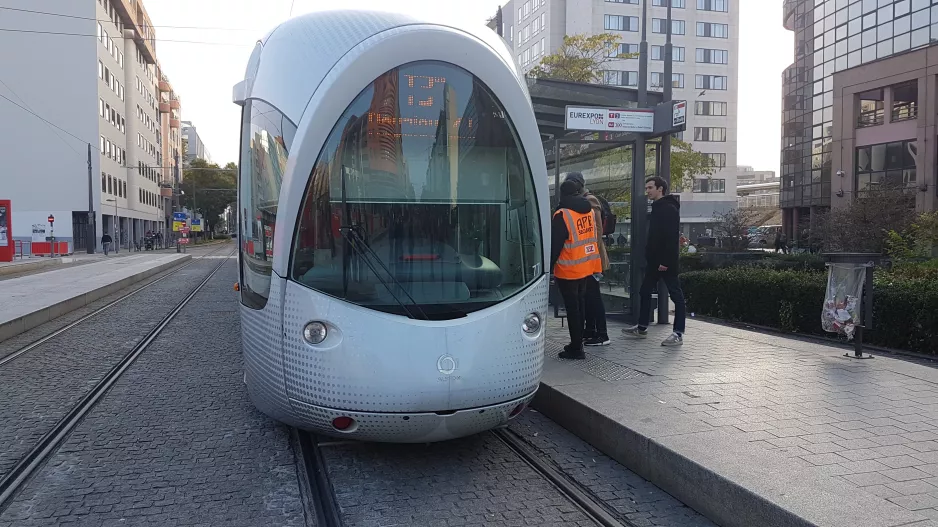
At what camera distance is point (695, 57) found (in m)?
65.1

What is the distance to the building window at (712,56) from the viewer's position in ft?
215

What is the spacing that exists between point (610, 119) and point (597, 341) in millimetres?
2705

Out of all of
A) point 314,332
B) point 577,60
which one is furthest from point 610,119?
point 577,60

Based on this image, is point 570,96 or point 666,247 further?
point 570,96

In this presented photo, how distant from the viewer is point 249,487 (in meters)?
4.31

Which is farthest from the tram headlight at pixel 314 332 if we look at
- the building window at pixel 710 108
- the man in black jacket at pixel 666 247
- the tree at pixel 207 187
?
the tree at pixel 207 187

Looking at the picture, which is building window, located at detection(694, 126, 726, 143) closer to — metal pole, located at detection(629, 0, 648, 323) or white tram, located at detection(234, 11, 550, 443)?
metal pole, located at detection(629, 0, 648, 323)

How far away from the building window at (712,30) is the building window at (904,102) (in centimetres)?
3132

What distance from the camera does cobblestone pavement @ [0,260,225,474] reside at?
545cm

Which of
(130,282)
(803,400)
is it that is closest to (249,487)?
(803,400)

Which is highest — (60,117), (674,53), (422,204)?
(674,53)

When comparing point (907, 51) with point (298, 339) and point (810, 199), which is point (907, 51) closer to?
point (810, 199)

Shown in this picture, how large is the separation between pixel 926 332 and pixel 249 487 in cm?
766

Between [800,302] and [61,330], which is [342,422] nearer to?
[800,302]
